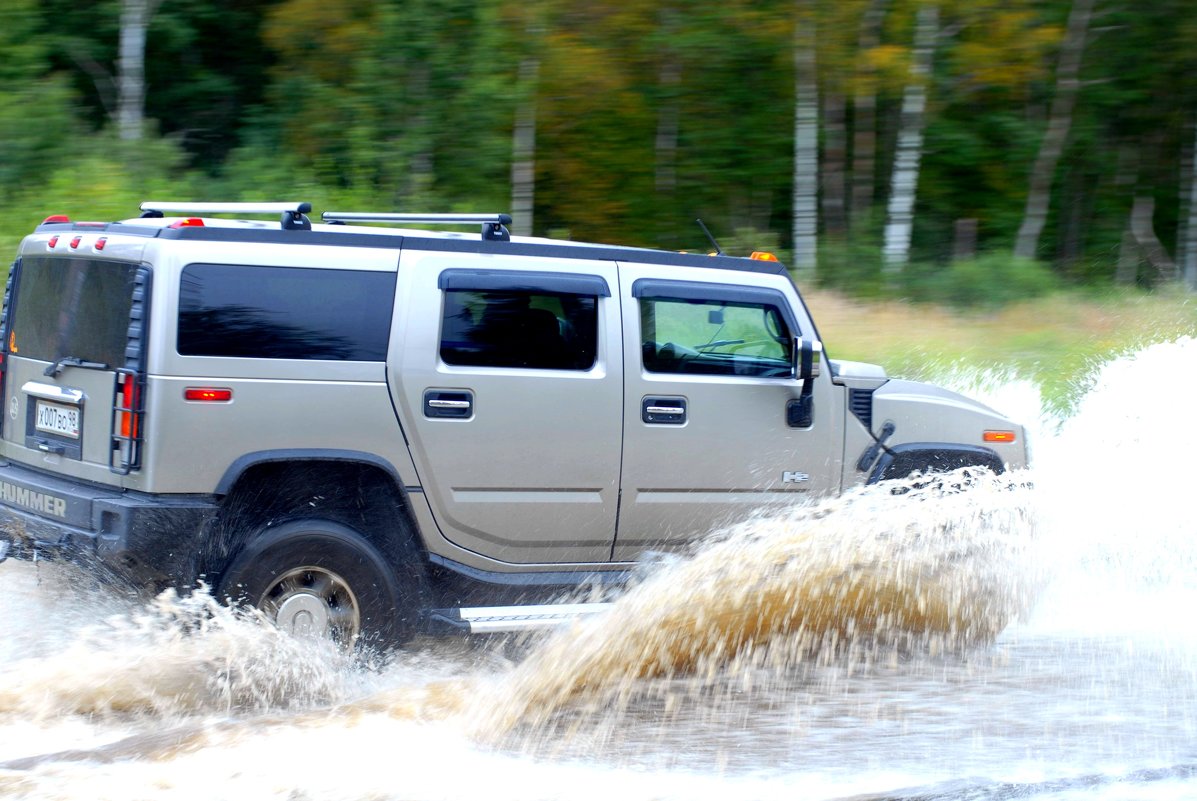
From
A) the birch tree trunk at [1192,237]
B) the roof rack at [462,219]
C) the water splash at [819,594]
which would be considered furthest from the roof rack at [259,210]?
the birch tree trunk at [1192,237]

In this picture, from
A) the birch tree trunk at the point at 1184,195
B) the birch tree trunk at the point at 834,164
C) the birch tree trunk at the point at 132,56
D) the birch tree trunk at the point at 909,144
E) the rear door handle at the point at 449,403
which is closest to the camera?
the rear door handle at the point at 449,403

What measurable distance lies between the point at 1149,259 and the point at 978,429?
20.6 metres

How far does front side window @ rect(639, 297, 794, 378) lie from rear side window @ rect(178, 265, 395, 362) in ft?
3.84

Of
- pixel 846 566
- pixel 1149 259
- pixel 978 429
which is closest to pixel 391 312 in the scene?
pixel 846 566

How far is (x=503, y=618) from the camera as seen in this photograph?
5.13m

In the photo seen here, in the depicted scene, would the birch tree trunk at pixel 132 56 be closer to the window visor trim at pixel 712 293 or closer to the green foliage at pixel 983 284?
the green foliage at pixel 983 284

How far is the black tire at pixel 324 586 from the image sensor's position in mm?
4777

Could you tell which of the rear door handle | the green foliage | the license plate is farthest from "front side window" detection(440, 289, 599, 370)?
the green foliage

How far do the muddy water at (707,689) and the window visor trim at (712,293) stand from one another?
36.9 inches

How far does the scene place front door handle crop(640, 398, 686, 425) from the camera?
537 cm

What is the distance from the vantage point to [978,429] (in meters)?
6.04

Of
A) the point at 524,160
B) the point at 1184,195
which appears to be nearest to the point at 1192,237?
the point at 1184,195

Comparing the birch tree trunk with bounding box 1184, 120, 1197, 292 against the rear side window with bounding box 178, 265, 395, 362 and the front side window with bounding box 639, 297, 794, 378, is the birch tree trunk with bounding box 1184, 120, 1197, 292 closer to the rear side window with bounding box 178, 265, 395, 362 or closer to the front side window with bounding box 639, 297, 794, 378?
the front side window with bounding box 639, 297, 794, 378

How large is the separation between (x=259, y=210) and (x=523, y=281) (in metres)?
1.13
